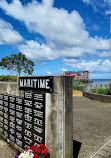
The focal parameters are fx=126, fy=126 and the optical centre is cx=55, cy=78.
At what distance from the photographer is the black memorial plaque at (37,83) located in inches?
130

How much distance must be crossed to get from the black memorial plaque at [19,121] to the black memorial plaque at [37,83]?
0.52 metres

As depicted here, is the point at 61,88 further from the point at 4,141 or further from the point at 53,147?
the point at 4,141

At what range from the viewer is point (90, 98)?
49.7 feet

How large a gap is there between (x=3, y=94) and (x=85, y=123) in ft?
14.7

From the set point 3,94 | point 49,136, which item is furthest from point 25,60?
point 49,136

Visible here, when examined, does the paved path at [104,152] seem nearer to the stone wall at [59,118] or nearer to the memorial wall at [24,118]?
the stone wall at [59,118]

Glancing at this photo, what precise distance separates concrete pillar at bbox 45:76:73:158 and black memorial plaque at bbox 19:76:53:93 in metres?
0.14

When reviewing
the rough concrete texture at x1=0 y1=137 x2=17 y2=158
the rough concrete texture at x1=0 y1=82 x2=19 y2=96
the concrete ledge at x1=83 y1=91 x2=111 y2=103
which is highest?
the rough concrete texture at x1=0 y1=82 x2=19 y2=96

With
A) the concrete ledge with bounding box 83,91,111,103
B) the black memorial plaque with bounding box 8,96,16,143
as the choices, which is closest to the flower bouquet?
the black memorial plaque with bounding box 8,96,16,143

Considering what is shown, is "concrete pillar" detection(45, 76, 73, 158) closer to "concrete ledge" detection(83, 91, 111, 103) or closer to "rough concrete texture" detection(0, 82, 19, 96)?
"rough concrete texture" detection(0, 82, 19, 96)

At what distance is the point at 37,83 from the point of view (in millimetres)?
3689

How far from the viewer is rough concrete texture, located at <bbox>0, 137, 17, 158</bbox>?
165 inches

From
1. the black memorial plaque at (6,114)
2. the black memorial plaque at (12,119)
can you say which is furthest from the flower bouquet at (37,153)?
the black memorial plaque at (6,114)

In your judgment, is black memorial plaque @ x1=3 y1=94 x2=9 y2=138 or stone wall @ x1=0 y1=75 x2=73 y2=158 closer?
stone wall @ x1=0 y1=75 x2=73 y2=158
